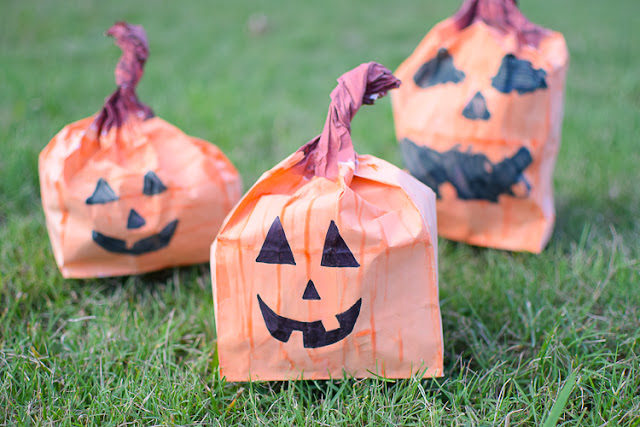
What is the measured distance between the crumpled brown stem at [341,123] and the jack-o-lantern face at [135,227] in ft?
1.75

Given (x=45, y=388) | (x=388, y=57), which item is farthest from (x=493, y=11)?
(x=388, y=57)

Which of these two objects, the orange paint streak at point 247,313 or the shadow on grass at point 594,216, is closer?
the orange paint streak at point 247,313

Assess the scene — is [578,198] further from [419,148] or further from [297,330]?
[297,330]

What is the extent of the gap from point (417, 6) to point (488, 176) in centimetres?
491

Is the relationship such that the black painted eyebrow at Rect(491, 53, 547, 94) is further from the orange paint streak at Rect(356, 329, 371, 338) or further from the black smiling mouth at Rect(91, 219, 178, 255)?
the black smiling mouth at Rect(91, 219, 178, 255)

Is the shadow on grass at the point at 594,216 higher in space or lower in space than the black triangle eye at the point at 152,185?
lower

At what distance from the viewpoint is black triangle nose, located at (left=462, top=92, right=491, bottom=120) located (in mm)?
1656

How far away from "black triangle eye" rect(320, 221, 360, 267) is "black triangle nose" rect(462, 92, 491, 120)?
0.80 m

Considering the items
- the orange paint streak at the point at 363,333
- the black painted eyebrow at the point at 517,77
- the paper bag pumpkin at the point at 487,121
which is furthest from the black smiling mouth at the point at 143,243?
the black painted eyebrow at the point at 517,77

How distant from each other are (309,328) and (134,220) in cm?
69

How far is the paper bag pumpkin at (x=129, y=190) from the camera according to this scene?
5.03ft

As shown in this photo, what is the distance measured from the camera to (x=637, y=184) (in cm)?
219

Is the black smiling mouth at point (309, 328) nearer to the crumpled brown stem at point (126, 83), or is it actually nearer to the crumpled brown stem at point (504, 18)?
the crumpled brown stem at point (126, 83)

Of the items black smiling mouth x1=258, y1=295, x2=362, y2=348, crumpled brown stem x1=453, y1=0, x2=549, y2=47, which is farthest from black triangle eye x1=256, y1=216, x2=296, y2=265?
crumpled brown stem x1=453, y1=0, x2=549, y2=47
